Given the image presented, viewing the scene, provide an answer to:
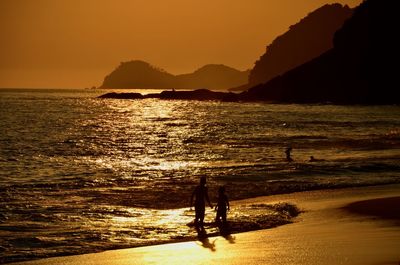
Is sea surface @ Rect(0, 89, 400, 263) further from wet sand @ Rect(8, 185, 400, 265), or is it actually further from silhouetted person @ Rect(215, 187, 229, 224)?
wet sand @ Rect(8, 185, 400, 265)

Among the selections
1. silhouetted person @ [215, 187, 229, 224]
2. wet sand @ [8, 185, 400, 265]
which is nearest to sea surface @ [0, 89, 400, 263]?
silhouetted person @ [215, 187, 229, 224]

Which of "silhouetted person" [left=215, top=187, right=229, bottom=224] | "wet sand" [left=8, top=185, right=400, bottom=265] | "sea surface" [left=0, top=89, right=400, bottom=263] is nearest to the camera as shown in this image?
"wet sand" [left=8, top=185, right=400, bottom=265]

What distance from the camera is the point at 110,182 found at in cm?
3878

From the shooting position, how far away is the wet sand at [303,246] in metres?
17.4

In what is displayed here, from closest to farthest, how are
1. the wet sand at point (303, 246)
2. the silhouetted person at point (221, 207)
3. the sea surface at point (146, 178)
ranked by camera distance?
the wet sand at point (303, 246) < the sea surface at point (146, 178) < the silhouetted person at point (221, 207)

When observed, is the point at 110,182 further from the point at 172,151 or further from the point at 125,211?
the point at 172,151

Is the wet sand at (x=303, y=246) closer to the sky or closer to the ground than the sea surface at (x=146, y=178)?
closer to the sky

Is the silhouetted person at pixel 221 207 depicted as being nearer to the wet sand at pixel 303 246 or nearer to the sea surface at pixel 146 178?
the sea surface at pixel 146 178

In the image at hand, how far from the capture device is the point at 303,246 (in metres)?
18.8

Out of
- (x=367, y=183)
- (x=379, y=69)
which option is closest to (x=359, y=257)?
(x=367, y=183)

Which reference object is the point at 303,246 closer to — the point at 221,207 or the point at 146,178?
the point at 221,207

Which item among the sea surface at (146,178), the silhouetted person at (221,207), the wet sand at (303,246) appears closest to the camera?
the wet sand at (303,246)

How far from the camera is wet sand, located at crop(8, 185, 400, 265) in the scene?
17406 millimetres

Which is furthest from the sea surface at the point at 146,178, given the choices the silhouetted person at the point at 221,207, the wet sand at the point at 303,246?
the wet sand at the point at 303,246
